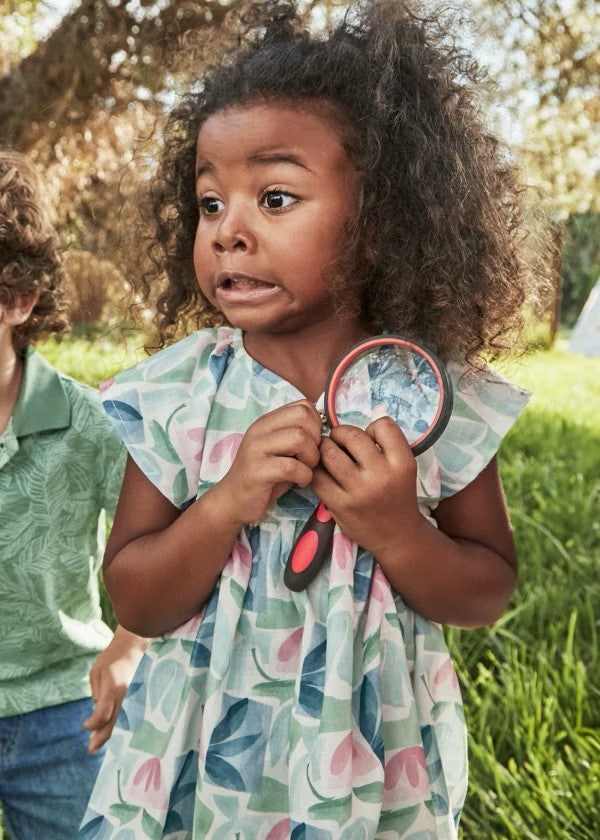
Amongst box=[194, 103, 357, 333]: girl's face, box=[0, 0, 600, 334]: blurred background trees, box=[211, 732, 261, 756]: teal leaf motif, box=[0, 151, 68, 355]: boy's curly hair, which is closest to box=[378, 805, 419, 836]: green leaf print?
box=[211, 732, 261, 756]: teal leaf motif

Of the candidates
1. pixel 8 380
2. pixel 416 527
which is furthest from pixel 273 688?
pixel 8 380

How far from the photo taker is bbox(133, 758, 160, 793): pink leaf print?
4.32 feet

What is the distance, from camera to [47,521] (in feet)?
6.49

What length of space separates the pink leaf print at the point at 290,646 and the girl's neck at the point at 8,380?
35.9 inches

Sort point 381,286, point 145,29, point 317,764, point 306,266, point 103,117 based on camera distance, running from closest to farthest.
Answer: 1. point 317,764
2. point 306,266
3. point 381,286
4. point 145,29
5. point 103,117

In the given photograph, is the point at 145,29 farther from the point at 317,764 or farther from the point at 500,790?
the point at 317,764

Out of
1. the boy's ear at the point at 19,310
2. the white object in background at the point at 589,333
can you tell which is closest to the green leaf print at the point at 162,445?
the boy's ear at the point at 19,310

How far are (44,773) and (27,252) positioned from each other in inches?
43.7

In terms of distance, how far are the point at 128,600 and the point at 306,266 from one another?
1.70 ft

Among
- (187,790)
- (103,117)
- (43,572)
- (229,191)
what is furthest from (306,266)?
(103,117)

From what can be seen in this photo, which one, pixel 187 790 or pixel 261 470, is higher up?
pixel 261 470

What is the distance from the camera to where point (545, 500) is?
3941 mm

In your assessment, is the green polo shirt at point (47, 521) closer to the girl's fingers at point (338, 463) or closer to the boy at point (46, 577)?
the boy at point (46, 577)

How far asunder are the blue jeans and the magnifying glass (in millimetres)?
992
